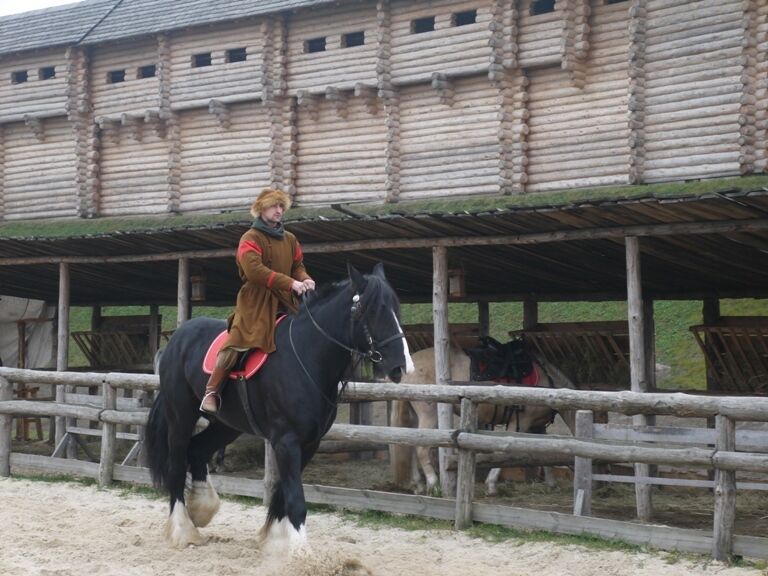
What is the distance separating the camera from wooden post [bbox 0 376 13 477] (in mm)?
12688

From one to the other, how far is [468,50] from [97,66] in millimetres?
12101

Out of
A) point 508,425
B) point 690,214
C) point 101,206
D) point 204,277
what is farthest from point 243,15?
point 690,214

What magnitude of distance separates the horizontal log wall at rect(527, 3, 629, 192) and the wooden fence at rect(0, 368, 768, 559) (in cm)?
1364

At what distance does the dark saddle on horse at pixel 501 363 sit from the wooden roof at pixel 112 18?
14400mm

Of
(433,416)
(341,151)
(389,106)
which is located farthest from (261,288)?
(341,151)

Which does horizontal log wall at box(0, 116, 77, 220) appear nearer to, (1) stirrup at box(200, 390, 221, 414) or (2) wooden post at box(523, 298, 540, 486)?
(2) wooden post at box(523, 298, 540, 486)

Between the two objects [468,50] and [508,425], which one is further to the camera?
[468,50]

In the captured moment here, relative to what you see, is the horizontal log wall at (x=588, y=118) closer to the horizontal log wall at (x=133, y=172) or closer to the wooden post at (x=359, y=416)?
the wooden post at (x=359, y=416)

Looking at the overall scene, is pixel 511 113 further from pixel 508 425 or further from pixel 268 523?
pixel 268 523

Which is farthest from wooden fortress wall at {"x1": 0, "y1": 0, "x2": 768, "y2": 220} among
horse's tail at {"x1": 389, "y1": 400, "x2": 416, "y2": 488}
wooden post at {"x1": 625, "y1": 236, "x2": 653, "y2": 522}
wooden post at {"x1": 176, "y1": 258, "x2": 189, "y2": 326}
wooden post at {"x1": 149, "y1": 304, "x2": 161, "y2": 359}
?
horse's tail at {"x1": 389, "y1": 400, "x2": 416, "y2": 488}

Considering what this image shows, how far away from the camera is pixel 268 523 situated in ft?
25.0

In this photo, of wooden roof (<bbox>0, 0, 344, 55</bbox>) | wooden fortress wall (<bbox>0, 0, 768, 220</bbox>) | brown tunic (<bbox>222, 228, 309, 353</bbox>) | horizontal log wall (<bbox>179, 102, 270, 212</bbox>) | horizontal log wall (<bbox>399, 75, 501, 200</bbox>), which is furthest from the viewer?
horizontal log wall (<bbox>179, 102, 270, 212</bbox>)

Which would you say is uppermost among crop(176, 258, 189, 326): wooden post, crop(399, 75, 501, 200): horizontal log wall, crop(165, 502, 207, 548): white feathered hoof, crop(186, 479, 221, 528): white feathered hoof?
crop(399, 75, 501, 200): horizontal log wall

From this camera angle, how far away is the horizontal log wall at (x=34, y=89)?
30016 mm
